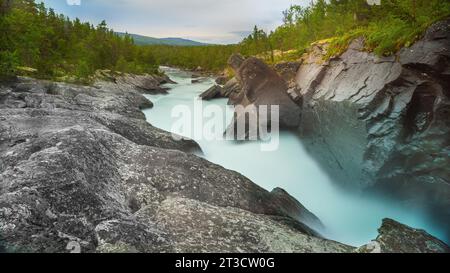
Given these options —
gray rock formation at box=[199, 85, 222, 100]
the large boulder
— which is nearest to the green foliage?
the large boulder

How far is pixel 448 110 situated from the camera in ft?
37.3

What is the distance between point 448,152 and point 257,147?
12.0 m

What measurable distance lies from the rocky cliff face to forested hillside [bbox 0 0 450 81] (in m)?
1.18

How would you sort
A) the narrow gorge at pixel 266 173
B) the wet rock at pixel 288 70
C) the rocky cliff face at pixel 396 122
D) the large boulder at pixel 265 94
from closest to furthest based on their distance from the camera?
the narrow gorge at pixel 266 173 → the rocky cliff face at pixel 396 122 → the large boulder at pixel 265 94 → the wet rock at pixel 288 70

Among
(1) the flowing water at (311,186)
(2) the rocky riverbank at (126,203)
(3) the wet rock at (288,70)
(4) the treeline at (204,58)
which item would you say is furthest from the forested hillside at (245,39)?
(4) the treeline at (204,58)

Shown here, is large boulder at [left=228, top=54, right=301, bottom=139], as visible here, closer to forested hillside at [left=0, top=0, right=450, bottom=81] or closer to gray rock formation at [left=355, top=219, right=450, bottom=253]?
forested hillside at [left=0, top=0, right=450, bottom=81]

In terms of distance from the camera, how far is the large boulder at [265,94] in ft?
74.9

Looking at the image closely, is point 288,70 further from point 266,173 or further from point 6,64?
point 6,64

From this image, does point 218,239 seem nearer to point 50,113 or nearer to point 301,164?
point 50,113

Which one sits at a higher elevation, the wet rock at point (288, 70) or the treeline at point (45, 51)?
the treeline at point (45, 51)

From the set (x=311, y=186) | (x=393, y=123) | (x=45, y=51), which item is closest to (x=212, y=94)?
(x=45, y=51)

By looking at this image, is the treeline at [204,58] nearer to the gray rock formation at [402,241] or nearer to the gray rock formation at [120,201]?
the gray rock formation at [120,201]

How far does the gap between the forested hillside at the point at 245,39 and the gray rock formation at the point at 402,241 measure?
27.2 ft
